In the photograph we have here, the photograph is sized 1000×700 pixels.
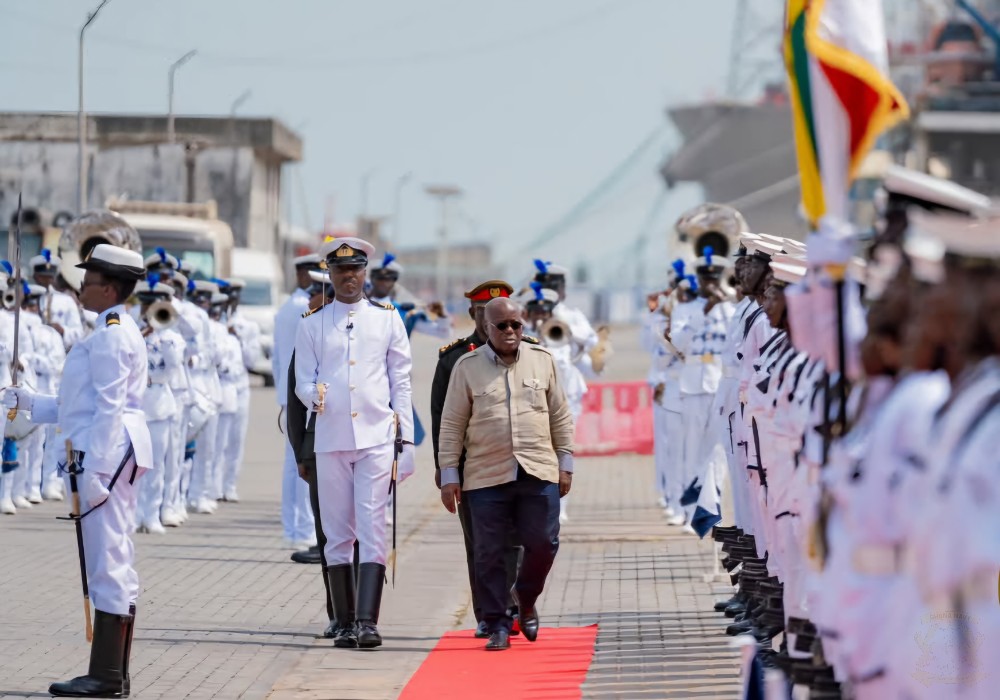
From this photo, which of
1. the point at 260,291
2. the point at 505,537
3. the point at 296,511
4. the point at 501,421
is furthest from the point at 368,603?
the point at 260,291

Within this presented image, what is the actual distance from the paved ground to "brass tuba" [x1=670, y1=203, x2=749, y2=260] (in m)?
2.54

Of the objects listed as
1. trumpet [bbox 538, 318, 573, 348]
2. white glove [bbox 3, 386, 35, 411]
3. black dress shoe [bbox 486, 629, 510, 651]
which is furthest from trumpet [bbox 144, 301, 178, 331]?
white glove [bbox 3, 386, 35, 411]

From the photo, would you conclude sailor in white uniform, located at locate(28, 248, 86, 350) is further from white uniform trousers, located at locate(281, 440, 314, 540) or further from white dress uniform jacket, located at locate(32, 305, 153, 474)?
white dress uniform jacket, located at locate(32, 305, 153, 474)

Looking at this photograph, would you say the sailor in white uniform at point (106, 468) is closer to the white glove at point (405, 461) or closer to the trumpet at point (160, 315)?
the white glove at point (405, 461)

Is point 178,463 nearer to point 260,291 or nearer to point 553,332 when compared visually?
point 553,332

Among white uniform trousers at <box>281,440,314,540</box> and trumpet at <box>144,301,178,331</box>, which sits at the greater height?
trumpet at <box>144,301,178,331</box>

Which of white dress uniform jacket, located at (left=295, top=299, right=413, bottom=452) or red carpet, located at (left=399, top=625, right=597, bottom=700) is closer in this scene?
red carpet, located at (left=399, top=625, right=597, bottom=700)

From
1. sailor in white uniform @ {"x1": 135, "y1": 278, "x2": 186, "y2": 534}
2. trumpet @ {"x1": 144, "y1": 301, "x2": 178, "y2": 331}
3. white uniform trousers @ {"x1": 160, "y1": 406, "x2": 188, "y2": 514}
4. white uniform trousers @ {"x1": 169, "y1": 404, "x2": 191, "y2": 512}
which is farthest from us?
white uniform trousers @ {"x1": 169, "y1": 404, "x2": 191, "y2": 512}

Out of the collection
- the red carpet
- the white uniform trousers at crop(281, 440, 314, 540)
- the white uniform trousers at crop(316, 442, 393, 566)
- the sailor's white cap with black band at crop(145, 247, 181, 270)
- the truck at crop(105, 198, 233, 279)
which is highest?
the truck at crop(105, 198, 233, 279)

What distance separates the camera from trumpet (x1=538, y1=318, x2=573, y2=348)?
53.6 feet

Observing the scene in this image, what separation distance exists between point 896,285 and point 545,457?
210 inches

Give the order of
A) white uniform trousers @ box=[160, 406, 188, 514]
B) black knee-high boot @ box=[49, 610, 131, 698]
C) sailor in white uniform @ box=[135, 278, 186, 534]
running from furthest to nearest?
white uniform trousers @ box=[160, 406, 188, 514] → sailor in white uniform @ box=[135, 278, 186, 534] → black knee-high boot @ box=[49, 610, 131, 698]

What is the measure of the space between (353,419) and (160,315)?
5755mm

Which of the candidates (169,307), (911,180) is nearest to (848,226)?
(911,180)
